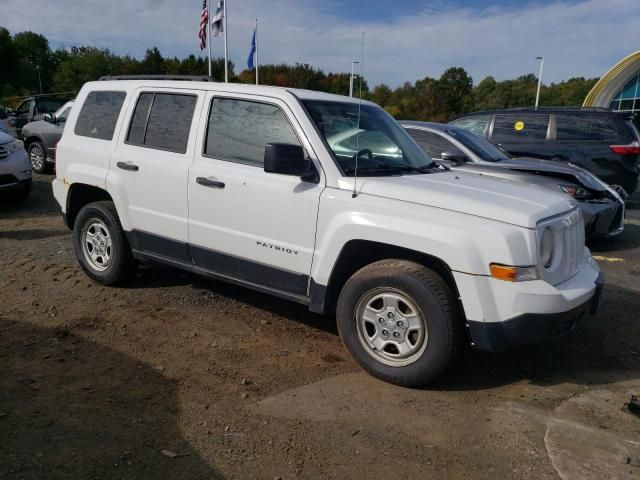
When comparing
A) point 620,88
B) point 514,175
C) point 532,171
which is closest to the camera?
point 514,175

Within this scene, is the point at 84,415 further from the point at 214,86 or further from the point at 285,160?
the point at 214,86

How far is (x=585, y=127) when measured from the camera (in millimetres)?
9992

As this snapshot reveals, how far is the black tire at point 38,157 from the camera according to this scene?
1262cm

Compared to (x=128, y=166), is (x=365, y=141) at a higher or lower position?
higher

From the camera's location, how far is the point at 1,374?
137 inches

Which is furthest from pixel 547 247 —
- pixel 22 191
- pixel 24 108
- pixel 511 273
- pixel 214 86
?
pixel 24 108

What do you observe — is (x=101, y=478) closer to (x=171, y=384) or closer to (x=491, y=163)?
(x=171, y=384)

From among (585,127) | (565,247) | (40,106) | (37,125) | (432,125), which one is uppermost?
Answer: (40,106)

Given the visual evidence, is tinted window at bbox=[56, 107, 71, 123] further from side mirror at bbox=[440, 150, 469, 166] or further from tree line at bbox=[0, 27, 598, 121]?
tree line at bbox=[0, 27, 598, 121]

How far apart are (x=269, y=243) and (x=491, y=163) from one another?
15.2 feet

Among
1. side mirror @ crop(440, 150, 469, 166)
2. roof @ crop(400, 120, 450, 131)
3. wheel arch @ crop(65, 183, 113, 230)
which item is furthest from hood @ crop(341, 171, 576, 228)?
roof @ crop(400, 120, 450, 131)

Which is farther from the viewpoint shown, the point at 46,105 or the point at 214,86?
the point at 46,105

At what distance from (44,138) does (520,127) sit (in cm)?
1052

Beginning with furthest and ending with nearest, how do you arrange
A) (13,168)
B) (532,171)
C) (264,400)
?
(13,168)
(532,171)
(264,400)
